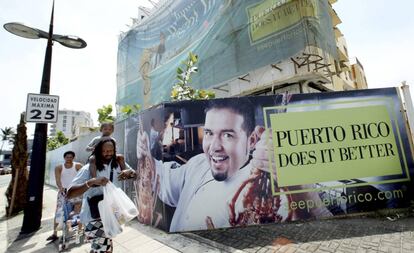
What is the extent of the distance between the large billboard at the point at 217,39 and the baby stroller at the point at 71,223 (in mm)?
10245

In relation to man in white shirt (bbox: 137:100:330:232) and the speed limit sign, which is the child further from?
the speed limit sign

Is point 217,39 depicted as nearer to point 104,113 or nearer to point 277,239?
point 104,113

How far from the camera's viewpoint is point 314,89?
12.4 m

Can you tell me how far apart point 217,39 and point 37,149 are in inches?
436

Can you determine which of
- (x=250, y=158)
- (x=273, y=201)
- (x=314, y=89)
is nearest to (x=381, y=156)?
(x=273, y=201)

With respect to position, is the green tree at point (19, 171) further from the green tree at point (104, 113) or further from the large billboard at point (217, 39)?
the large billboard at point (217, 39)

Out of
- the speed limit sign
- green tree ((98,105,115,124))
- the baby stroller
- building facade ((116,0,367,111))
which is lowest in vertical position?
the baby stroller

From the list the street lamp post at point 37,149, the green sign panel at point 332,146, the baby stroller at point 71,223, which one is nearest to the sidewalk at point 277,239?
the baby stroller at point 71,223

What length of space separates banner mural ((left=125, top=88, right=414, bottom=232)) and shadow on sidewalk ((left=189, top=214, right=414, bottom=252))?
7.5 inches

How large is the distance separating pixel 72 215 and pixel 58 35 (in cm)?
490

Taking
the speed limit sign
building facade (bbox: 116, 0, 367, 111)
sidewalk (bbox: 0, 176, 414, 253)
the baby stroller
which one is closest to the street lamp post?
the speed limit sign

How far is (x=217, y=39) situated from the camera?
13.4m

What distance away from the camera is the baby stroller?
4168mm

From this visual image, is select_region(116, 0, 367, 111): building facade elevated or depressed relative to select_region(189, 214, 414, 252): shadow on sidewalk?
elevated
